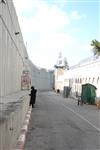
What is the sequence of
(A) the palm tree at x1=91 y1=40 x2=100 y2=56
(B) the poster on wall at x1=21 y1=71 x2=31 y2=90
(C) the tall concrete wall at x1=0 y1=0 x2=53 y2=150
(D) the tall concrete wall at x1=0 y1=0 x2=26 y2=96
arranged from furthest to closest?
(A) the palm tree at x1=91 y1=40 x2=100 y2=56 < (B) the poster on wall at x1=21 y1=71 x2=31 y2=90 < (D) the tall concrete wall at x1=0 y1=0 x2=26 y2=96 < (C) the tall concrete wall at x1=0 y1=0 x2=53 y2=150

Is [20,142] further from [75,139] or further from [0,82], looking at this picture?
[0,82]

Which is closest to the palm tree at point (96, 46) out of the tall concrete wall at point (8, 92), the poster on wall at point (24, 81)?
the tall concrete wall at point (8, 92)

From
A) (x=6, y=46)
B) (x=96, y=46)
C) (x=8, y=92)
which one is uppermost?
(x=96, y=46)

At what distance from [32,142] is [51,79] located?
15273 centimetres

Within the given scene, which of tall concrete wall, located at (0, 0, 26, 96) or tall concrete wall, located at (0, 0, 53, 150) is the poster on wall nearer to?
tall concrete wall, located at (0, 0, 53, 150)

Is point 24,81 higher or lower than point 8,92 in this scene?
higher

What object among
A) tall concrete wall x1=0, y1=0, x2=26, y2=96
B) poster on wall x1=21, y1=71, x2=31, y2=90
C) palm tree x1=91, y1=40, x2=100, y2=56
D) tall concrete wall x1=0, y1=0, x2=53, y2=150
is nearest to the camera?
tall concrete wall x1=0, y1=0, x2=53, y2=150

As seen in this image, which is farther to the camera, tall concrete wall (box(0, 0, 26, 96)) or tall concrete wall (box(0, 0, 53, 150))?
tall concrete wall (box(0, 0, 26, 96))

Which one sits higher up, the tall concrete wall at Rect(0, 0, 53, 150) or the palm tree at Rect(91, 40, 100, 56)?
the palm tree at Rect(91, 40, 100, 56)

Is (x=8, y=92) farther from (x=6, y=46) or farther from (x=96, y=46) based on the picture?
(x=96, y=46)

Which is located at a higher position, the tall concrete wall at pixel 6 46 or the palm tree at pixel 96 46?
the palm tree at pixel 96 46

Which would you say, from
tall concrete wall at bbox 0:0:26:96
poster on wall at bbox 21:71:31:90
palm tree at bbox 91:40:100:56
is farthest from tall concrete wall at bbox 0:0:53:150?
palm tree at bbox 91:40:100:56

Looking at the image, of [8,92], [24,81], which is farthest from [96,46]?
[8,92]

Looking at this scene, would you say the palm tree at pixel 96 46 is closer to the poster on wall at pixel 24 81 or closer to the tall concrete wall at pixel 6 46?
the poster on wall at pixel 24 81
